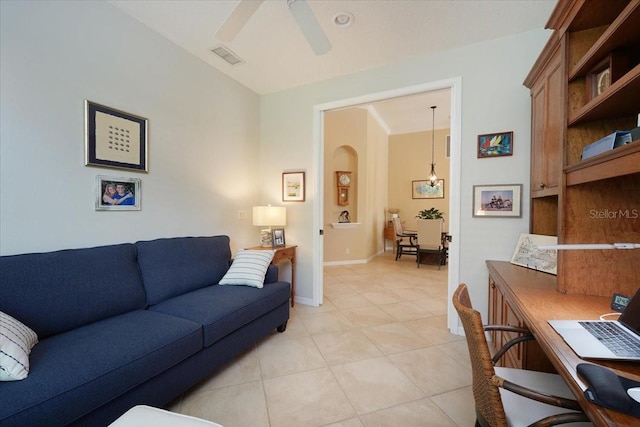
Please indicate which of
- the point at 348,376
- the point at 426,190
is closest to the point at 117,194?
the point at 348,376

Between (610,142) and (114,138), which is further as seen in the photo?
Result: (114,138)

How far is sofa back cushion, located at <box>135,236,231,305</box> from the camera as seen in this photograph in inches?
83.8

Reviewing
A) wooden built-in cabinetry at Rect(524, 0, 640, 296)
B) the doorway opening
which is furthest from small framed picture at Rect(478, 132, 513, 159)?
wooden built-in cabinetry at Rect(524, 0, 640, 296)

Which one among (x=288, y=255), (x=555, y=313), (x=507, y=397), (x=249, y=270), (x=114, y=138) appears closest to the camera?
(x=507, y=397)

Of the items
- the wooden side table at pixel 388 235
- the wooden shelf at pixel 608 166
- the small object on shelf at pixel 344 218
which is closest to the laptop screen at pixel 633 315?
the wooden shelf at pixel 608 166

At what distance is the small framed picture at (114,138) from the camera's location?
199cm

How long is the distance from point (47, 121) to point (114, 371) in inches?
66.8

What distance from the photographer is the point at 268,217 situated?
10.9 ft

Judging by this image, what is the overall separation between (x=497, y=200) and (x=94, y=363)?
3063 millimetres

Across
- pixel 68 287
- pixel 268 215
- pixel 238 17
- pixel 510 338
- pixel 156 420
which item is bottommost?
pixel 510 338

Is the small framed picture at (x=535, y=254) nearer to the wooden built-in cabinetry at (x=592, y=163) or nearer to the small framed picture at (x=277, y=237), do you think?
the wooden built-in cabinetry at (x=592, y=163)

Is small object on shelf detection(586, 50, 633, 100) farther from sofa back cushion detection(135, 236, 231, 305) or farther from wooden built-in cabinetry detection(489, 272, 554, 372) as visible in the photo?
sofa back cushion detection(135, 236, 231, 305)
